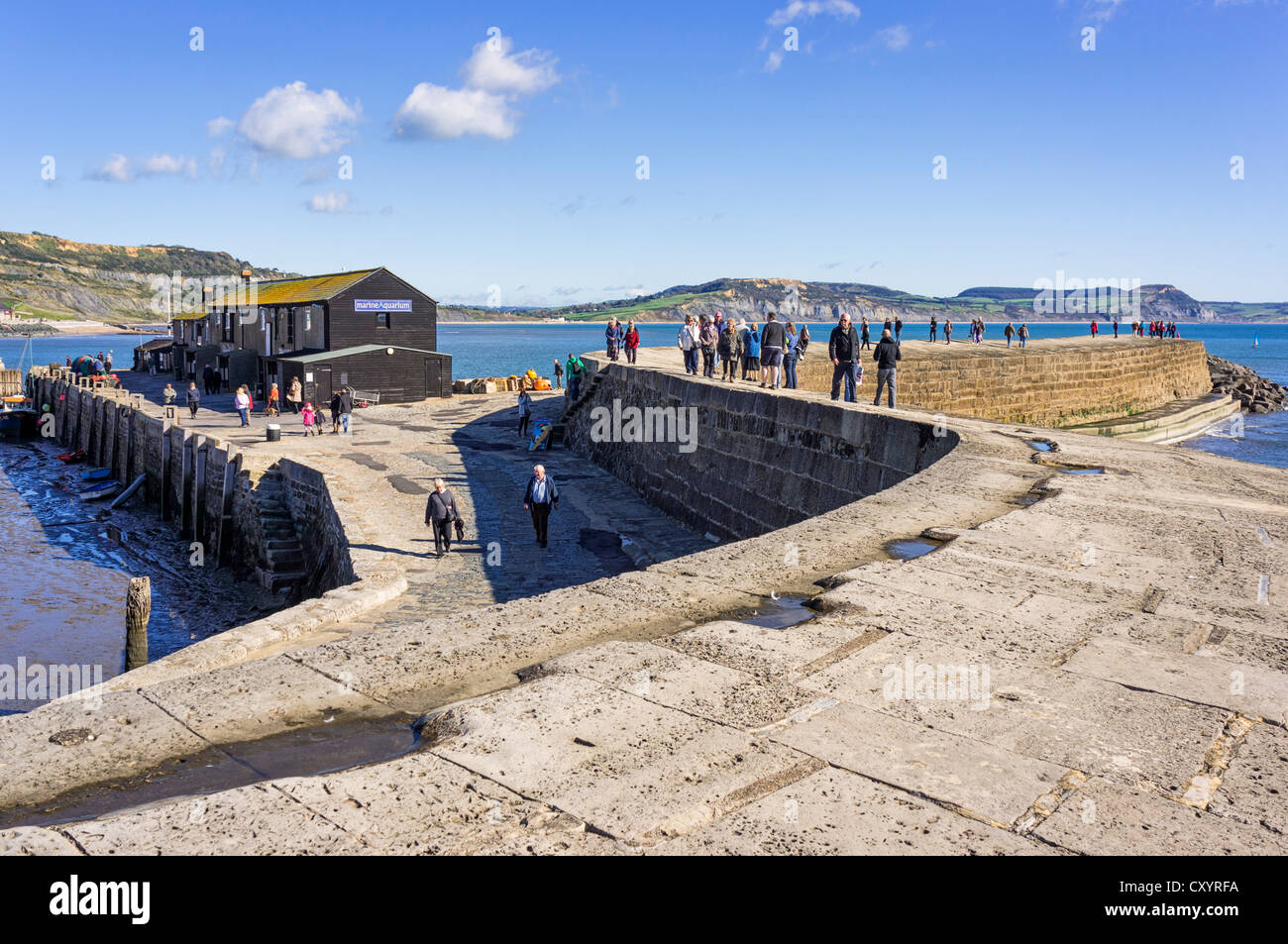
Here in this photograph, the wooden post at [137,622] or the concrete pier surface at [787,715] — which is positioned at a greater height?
the concrete pier surface at [787,715]

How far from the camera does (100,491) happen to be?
3619cm

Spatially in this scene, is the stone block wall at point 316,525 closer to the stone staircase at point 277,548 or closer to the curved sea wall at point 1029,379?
the stone staircase at point 277,548

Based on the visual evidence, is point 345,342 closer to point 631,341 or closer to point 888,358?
point 631,341

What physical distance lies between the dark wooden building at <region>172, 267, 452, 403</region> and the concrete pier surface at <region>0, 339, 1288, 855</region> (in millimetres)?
34491

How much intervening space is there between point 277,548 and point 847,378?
47.4 ft

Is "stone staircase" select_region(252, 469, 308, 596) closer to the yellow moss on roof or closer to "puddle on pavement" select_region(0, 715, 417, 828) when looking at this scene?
"puddle on pavement" select_region(0, 715, 417, 828)

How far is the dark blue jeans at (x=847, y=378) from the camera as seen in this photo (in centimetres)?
1672

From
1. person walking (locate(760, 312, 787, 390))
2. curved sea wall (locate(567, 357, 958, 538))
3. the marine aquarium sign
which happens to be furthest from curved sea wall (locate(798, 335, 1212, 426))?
the marine aquarium sign

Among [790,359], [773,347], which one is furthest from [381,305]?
[773,347]

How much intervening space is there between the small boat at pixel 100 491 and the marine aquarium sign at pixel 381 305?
1302 cm

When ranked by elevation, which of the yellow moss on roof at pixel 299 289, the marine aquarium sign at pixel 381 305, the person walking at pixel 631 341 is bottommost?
the person walking at pixel 631 341

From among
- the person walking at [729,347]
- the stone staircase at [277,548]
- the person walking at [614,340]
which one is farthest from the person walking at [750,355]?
the stone staircase at [277,548]

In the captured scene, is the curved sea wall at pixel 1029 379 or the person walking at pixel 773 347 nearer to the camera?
the person walking at pixel 773 347
